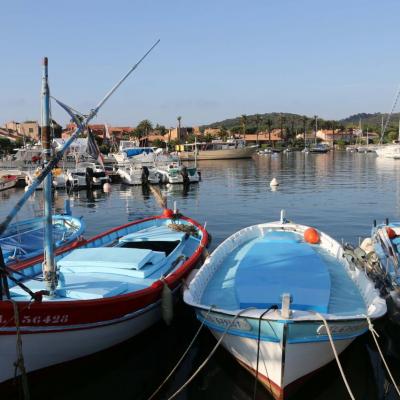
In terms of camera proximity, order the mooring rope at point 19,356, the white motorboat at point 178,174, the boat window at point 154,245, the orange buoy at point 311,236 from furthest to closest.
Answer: the white motorboat at point 178,174 < the boat window at point 154,245 < the orange buoy at point 311,236 < the mooring rope at point 19,356

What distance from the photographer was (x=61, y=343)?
8.91 meters

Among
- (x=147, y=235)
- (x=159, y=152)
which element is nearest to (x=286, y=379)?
(x=147, y=235)

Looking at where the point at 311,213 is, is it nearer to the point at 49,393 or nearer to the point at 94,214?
the point at 94,214

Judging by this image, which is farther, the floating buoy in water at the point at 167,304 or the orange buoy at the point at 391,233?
the orange buoy at the point at 391,233

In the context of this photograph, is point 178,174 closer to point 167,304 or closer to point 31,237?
point 31,237

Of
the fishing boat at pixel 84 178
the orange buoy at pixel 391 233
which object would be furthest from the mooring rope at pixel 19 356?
the fishing boat at pixel 84 178

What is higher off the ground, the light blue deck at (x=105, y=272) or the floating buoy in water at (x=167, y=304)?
the light blue deck at (x=105, y=272)

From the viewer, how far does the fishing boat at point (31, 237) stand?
52.3 feet

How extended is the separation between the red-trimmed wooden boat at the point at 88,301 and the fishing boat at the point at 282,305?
1361 mm

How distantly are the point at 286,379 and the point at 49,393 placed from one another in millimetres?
Answer: 4901

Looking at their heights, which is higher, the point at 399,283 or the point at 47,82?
the point at 47,82

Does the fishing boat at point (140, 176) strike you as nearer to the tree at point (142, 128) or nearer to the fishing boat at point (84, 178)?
the fishing boat at point (84, 178)

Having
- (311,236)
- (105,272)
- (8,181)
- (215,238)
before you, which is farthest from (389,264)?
(8,181)

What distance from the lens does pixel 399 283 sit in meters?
11.8
